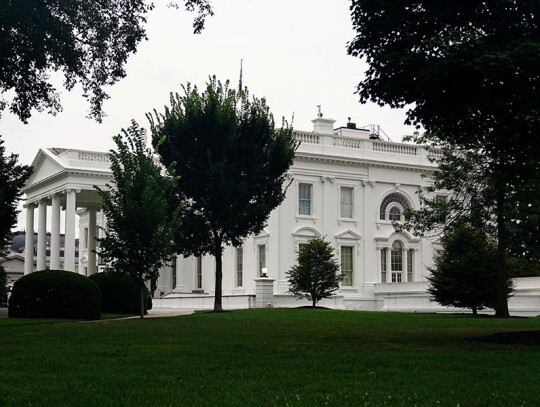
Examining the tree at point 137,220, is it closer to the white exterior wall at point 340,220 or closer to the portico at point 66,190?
the white exterior wall at point 340,220

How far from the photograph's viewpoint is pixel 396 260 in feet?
197

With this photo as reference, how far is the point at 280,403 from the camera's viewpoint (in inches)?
335

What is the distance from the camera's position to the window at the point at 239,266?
56.8m

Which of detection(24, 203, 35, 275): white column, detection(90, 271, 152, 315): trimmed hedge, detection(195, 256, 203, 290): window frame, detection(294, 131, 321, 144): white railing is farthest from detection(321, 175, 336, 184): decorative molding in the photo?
detection(24, 203, 35, 275): white column

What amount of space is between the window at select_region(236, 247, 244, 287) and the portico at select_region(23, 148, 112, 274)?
390 inches

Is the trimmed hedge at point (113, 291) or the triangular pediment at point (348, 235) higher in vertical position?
the triangular pediment at point (348, 235)

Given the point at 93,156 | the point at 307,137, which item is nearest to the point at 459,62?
the point at 307,137

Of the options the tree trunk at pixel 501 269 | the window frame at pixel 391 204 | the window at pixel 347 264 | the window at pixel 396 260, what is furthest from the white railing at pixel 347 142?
the tree trunk at pixel 501 269

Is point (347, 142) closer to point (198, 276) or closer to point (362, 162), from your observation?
point (362, 162)

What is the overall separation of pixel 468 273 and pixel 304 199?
2051 centimetres

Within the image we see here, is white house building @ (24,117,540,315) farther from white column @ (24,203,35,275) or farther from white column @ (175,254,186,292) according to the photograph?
white column @ (24,203,35,275)

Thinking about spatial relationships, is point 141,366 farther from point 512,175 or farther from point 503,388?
point 512,175

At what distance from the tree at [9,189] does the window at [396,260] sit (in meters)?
29.2

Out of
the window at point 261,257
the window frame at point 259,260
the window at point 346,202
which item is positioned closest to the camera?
the window frame at point 259,260
